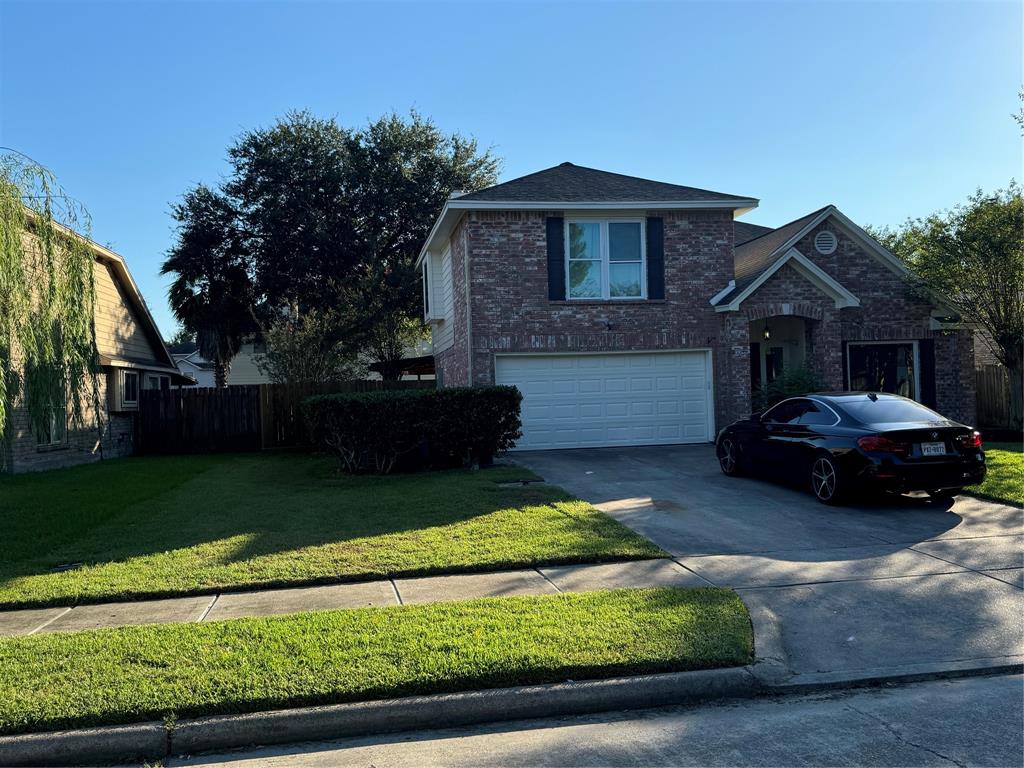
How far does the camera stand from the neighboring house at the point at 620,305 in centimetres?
1708

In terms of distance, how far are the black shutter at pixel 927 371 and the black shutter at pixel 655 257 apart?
6.92 metres

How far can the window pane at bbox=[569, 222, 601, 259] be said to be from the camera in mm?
17438

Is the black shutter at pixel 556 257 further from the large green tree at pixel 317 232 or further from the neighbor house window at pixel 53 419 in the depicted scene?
the large green tree at pixel 317 232

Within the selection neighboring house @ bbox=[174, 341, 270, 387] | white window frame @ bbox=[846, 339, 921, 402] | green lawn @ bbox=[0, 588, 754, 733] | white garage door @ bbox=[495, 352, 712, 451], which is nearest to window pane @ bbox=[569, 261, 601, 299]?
white garage door @ bbox=[495, 352, 712, 451]

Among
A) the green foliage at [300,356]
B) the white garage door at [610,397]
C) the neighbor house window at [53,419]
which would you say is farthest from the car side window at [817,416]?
the green foliage at [300,356]

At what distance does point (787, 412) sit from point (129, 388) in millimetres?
17939

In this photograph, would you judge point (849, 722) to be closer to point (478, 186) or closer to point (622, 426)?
point (622, 426)

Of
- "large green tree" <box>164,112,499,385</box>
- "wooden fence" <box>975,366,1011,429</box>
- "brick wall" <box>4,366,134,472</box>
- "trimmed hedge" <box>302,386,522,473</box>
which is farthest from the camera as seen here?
"large green tree" <box>164,112,499,385</box>

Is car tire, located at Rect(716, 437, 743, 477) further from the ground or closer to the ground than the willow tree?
closer to the ground

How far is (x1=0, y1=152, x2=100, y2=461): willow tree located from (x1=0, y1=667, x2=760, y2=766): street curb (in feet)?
16.0

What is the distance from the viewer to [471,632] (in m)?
5.64

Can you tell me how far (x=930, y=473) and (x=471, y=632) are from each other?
Answer: 7015 mm

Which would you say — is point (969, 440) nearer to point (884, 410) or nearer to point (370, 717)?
point (884, 410)

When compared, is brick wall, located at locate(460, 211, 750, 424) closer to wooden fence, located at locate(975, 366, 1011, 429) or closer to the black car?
the black car
